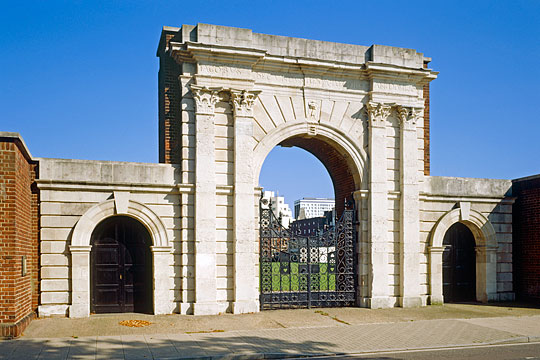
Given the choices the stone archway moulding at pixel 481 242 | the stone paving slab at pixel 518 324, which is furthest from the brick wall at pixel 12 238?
the stone archway moulding at pixel 481 242

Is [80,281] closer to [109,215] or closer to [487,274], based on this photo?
[109,215]

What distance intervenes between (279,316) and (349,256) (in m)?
3.37

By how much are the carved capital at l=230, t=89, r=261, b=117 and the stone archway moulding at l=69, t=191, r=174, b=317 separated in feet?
12.0

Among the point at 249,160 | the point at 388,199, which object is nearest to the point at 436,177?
the point at 388,199

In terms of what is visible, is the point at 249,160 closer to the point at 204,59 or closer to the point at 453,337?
the point at 204,59

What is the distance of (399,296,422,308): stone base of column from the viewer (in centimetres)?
Answer: 1580

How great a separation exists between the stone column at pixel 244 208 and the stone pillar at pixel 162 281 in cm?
174

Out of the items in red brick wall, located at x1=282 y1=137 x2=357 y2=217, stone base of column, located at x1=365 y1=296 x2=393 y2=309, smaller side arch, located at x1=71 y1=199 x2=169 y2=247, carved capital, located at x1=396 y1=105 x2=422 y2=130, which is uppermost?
carved capital, located at x1=396 y1=105 x2=422 y2=130

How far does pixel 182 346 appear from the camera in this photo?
10.6 meters

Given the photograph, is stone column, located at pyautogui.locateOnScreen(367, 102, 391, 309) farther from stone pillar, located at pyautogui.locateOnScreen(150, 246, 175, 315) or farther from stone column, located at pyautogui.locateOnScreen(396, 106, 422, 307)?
stone pillar, located at pyautogui.locateOnScreen(150, 246, 175, 315)

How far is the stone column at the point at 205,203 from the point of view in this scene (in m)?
14.1

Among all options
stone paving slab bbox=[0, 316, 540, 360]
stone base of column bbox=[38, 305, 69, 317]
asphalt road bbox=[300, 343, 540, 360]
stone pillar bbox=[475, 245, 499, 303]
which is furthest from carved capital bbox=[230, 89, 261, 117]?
stone pillar bbox=[475, 245, 499, 303]

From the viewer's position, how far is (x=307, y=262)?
15.7 metres

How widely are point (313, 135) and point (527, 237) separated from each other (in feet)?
27.2
